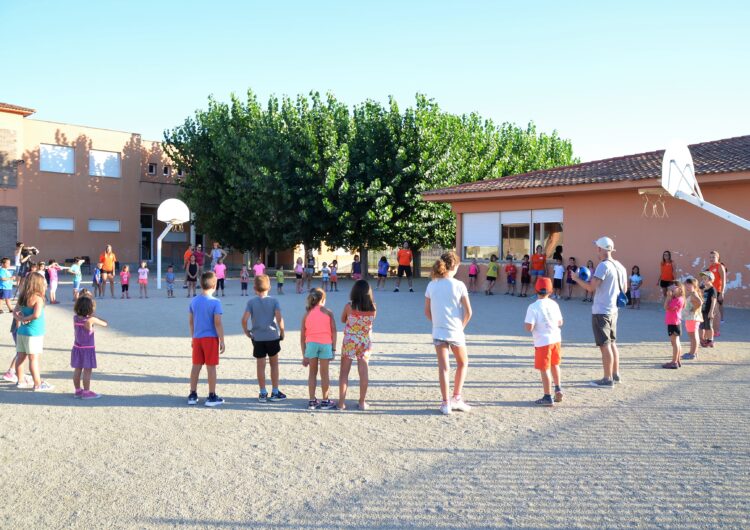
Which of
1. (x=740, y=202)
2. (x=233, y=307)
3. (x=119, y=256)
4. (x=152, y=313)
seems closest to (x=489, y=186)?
(x=740, y=202)

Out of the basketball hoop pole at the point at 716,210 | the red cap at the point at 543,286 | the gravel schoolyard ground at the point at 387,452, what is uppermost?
the basketball hoop pole at the point at 716,210

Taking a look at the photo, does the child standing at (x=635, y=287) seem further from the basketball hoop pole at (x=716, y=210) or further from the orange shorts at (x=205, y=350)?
the orange shorts at (x=205, y=350)

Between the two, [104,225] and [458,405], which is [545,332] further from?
[104,225]

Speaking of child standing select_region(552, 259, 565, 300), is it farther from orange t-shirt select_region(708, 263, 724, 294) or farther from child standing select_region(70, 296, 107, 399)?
child standing select_region(70, 296, 107, 399)

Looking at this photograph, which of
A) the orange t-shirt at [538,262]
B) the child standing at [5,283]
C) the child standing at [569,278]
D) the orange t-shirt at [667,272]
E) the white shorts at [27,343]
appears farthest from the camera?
the orange t-shirt at [538,262]

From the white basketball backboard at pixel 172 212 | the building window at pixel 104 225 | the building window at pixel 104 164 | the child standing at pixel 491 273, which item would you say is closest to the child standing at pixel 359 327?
the child standing at pixel 491 273

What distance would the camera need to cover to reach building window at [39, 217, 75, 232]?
3484 centimetres

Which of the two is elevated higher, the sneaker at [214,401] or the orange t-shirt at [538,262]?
the orange t-shirt at [538,262]

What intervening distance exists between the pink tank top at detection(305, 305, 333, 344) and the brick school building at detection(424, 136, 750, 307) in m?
13.5

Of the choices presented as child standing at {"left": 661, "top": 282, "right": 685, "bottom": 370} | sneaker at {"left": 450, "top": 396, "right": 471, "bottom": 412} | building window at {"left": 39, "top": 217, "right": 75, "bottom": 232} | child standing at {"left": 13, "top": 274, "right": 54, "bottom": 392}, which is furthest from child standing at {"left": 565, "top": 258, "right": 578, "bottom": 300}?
building window at {"left": 39, "top": 217, "right": 75, "bottom": 232}

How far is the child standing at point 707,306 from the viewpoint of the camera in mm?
10477

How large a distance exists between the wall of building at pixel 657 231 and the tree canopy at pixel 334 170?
21.7 feet

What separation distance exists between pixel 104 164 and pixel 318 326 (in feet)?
112

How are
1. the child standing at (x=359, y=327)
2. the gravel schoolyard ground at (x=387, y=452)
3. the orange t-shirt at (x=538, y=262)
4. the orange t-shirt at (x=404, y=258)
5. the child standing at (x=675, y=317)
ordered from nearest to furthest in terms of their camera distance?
1. the gravel schoolyard ground at (x=387, y=452)
2. the child standing at (x=359, y=327)
3. the child standing at (x=675, y=317)
4. the orange t-shirt at (x=538, y=262)
5. the orange t-shirt at (x=404, y=258)
